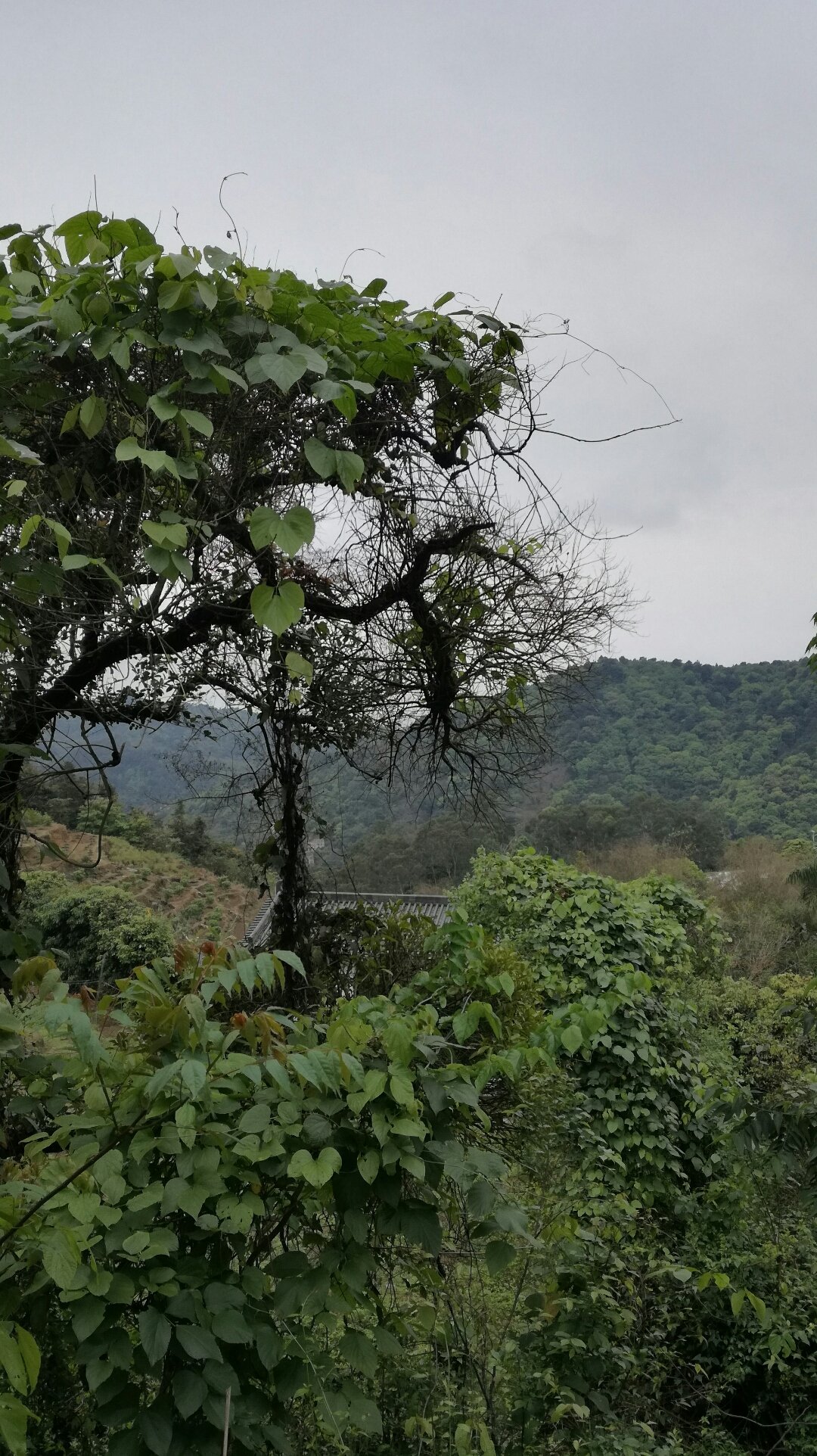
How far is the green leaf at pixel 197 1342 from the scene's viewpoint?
1246 millimetres

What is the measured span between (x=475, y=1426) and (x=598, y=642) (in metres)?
1.93

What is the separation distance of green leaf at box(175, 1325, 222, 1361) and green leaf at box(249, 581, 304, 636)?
1.03 m

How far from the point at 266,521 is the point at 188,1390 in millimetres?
1281

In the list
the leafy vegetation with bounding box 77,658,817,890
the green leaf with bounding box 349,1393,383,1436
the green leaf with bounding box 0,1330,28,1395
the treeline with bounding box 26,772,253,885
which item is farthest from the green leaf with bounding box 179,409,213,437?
the leafy vegetation with bounding box 77,658,817,890

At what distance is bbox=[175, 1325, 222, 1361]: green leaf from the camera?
1.25 meters

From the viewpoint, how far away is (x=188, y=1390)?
1278 mm

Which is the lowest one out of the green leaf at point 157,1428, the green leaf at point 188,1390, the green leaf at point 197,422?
the green leaf at point 157,1428

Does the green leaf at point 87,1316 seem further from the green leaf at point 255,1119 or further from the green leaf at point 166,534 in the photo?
the green leaf at point 166,534

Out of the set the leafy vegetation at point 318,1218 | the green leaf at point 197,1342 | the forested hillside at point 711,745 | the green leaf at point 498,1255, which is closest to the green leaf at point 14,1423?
the leafy vegetation at point 318,1218

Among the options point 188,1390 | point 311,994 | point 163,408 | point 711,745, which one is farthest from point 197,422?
point 711,745

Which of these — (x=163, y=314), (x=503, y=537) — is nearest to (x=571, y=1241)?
(x=503, y=537)

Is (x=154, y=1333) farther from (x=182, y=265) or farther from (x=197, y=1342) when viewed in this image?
(x=182, y=265)

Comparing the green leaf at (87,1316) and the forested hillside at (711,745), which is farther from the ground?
the forested hillside at (711,745)

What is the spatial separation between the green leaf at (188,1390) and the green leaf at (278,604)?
1101 mm
